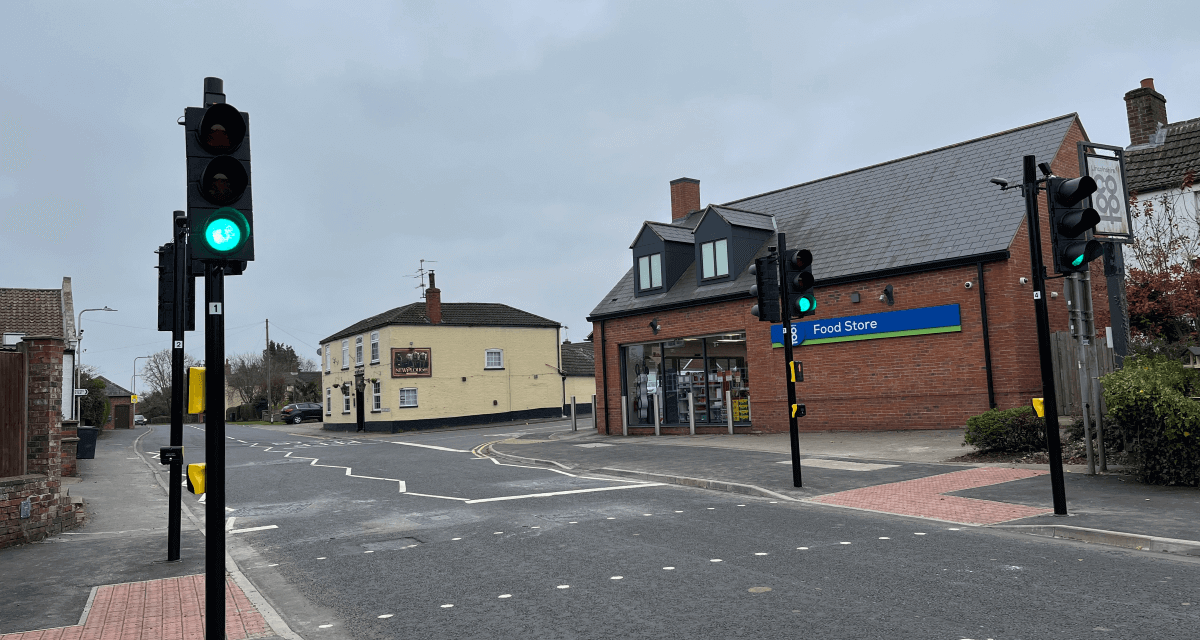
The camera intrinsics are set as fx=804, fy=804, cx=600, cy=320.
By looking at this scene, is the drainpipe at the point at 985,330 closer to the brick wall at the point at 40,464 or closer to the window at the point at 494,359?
the brick wall at the point at 40,464

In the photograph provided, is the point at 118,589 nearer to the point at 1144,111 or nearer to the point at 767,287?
the point at 767,287

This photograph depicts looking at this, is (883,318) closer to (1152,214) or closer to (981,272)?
(981,272)

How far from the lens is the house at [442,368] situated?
4106 centimetres

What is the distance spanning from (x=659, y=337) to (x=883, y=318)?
7.76m

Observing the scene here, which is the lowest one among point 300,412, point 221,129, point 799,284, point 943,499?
point 943,499

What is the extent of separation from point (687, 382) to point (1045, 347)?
16699 mm

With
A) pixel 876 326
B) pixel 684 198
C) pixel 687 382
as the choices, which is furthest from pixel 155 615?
pixel 684 198

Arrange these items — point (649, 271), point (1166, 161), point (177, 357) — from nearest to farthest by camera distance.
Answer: point (177, 357), point (1166, 161), point (649, 271)

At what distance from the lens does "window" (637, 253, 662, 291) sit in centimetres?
2742

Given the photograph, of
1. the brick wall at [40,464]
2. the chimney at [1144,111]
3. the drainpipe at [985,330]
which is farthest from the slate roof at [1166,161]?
the brick wall at [40,464]

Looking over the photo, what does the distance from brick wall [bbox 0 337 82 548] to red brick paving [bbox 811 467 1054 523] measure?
9795 mm

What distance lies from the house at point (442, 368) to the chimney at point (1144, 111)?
2976 centimetres

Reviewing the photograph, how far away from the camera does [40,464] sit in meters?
9.97

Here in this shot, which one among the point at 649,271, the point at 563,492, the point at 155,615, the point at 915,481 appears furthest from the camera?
the point at 649,271
